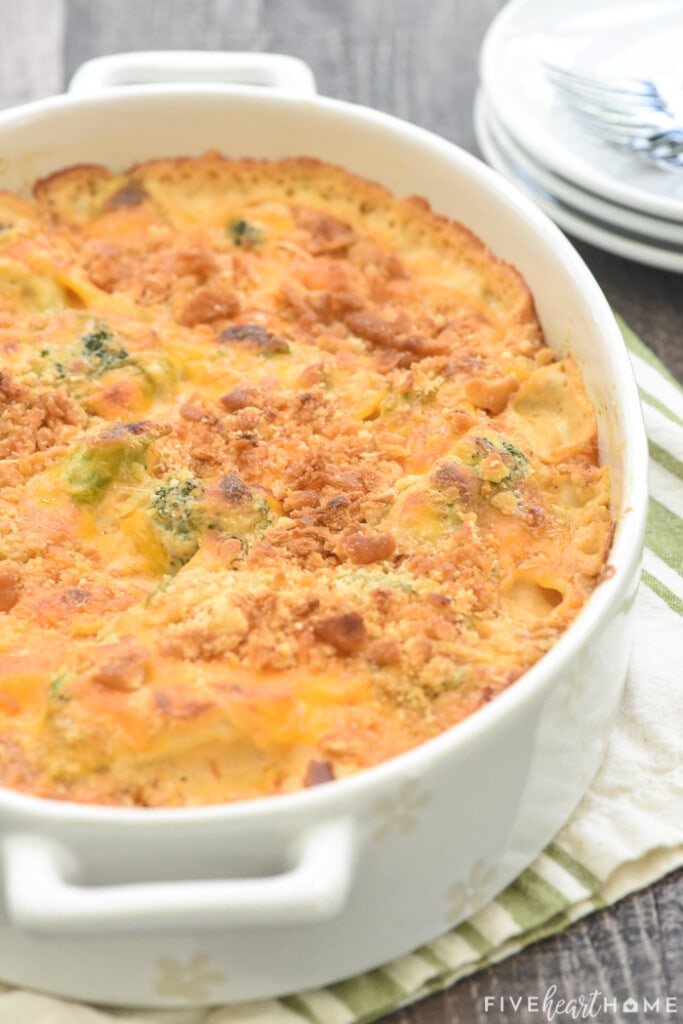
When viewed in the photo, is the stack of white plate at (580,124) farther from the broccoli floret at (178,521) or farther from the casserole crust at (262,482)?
the broccoli floret at (178,521)

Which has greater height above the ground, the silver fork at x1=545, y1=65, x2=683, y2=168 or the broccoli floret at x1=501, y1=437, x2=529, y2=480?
the silver fork at x1=545, y1=65, x2=683, y2=168

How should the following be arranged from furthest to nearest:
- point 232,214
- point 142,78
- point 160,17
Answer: point 160,17 < point 142,78 < point 232,214

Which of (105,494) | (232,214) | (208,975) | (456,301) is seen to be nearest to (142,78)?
(232,214)

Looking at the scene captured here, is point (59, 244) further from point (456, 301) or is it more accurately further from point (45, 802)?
point (45, 802)

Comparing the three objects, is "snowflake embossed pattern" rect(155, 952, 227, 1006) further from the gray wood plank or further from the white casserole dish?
the gray wood plank

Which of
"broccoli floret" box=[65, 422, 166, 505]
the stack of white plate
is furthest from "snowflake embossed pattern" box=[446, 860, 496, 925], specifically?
the stack of white plate
